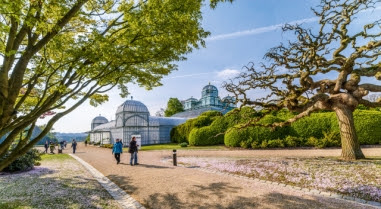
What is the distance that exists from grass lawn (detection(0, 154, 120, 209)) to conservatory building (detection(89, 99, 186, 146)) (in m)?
19.7

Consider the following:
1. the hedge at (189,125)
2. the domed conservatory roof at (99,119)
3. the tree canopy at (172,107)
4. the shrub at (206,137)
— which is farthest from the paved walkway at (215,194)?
the tree canopy at (172,107)

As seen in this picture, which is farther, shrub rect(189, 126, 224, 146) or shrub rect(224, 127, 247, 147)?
shrub rect(189, 126, 224, 146)

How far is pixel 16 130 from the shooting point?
378cm

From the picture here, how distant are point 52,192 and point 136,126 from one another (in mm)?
23418

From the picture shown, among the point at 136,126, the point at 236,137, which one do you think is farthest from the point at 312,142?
the point at 136,126

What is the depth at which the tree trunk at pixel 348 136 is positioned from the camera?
33.2 feet

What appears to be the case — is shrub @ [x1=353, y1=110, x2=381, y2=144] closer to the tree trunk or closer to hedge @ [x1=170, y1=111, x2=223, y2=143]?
the tree trunk

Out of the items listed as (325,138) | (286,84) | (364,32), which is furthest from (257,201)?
(325,138)

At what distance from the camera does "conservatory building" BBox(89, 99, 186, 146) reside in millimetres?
29819

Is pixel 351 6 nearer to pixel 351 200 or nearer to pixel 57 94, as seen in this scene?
pixel 351 200

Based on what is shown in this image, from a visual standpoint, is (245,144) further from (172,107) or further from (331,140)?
(172,107)

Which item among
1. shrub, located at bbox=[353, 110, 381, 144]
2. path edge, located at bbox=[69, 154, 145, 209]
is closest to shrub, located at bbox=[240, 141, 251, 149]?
shrub, located at bbox=[353, 110, 381, 144]

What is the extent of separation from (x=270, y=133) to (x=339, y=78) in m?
9.06

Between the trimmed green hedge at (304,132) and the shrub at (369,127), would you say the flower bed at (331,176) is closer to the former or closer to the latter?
the trimmed green hedge at (304,132)
